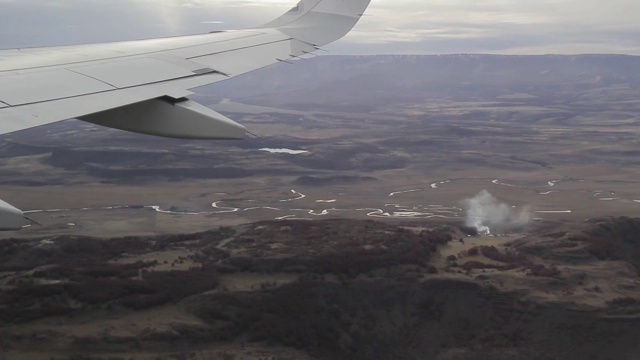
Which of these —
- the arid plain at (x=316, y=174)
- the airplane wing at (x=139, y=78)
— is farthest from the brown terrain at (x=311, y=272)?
the airplane wing at (x=139, y=78)

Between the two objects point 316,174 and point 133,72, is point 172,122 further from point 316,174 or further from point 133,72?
point 316,174

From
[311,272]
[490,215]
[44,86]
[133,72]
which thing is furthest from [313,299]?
[490,215]

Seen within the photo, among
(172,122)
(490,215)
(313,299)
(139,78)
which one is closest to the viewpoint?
(172,122)

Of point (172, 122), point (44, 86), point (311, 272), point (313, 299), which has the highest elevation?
point (44, 86)

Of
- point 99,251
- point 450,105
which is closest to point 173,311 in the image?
point 99,251

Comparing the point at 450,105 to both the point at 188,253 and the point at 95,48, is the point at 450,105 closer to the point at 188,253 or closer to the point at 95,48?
the point at 188,253

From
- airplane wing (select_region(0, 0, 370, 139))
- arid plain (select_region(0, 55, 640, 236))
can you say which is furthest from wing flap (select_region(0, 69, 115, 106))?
arid plain (select_region(0, 55, 640, 236))
